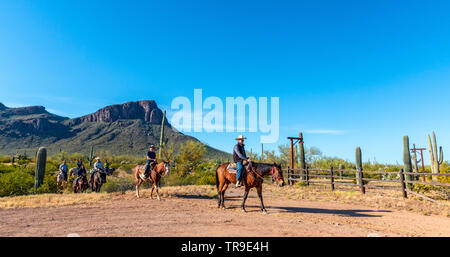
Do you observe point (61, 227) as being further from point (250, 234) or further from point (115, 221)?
point (250, 234)

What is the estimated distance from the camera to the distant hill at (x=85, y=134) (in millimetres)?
68562

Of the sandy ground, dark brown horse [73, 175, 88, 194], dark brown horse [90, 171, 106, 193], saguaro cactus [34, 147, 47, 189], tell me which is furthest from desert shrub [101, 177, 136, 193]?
the sandy ground

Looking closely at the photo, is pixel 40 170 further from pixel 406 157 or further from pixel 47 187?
pixel 406 157

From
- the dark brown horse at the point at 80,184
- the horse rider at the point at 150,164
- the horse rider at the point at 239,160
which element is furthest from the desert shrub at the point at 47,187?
the horse rider at the point at 239,160

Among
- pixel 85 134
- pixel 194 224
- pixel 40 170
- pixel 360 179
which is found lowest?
pixel 194 224

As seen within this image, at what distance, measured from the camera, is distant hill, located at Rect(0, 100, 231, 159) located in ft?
225

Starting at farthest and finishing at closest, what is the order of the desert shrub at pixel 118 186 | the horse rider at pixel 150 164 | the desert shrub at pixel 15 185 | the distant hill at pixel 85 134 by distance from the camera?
the distant hill at pixel 85 134
the desert shrub at pixel 118 186
the desert shrub at pixel 15 185
the horse rider at pixel 150 164

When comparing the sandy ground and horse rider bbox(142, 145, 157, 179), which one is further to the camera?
horse rider bbox(142, 145, 157, 179)

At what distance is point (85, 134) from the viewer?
7838cm

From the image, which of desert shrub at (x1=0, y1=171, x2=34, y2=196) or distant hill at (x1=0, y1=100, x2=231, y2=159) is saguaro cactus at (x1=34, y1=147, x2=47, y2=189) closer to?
desert shrub at (x1=0, y1=171, x2=34, y2=196)

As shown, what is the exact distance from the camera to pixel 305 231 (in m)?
5.50

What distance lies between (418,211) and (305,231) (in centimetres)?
642

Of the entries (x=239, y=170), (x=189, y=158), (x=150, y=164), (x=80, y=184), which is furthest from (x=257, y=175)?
(x=189, y=158)

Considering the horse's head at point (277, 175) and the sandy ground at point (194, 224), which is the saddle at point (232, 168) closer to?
the horse's head at point (277, 175)
